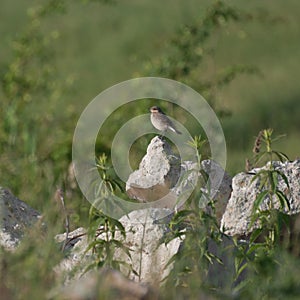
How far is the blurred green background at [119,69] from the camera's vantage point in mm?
10305

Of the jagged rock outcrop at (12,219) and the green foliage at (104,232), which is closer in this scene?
the green foliage at (104,232)

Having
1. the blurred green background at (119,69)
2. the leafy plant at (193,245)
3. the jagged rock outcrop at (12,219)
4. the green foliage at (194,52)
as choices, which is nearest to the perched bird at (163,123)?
the blurred green background at (119,69)

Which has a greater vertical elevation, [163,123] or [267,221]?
[163,123]

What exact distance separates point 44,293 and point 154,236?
1.57 metres

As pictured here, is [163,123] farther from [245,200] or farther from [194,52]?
[194,52]

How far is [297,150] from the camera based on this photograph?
15328 mm

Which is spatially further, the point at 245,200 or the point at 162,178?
the point at 162,178

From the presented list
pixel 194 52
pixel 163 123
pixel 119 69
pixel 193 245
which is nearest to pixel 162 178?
pixel 163 123

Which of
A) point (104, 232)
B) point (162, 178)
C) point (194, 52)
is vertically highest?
point (194, 52)

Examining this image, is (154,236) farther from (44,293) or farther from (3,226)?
(44,293)

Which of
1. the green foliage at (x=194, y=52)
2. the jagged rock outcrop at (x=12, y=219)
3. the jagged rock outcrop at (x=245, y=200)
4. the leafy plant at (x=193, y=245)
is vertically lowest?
the leafy plant at (x=193, y=245)

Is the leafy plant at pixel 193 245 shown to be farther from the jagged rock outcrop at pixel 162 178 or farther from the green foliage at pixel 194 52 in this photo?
the green foliage at pixel 194 52

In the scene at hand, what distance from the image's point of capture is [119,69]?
22.5m

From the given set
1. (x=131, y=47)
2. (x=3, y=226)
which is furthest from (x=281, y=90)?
(x=3, y=226)
